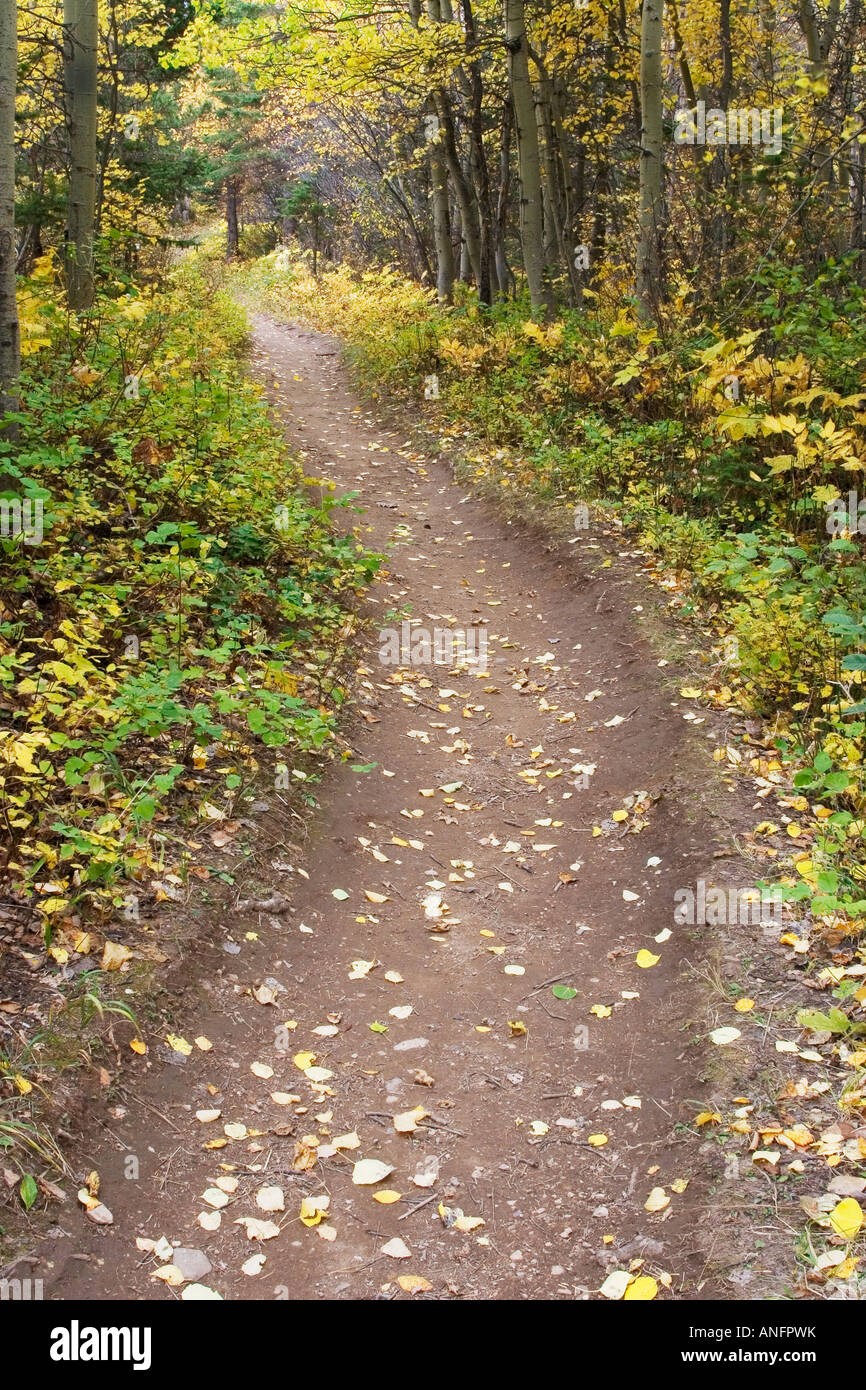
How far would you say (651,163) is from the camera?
31.6 feet

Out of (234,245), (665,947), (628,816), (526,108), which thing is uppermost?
(234,245)

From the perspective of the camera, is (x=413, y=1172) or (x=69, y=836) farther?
(x=69, y=836)

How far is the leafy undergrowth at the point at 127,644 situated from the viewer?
402cm

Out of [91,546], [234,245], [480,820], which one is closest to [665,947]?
[480,820]

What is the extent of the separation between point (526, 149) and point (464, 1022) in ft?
38.5

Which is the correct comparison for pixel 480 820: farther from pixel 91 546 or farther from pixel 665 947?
pixel 91 546

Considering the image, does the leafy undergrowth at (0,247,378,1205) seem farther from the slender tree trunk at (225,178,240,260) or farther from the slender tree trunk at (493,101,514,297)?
the slender tree trunk at (225,178,240,260)

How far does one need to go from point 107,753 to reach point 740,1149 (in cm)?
322

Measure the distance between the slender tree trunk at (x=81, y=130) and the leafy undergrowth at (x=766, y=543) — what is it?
491cm

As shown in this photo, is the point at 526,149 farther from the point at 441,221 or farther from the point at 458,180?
the point at 441,221

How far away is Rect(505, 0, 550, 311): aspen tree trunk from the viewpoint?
11500 mm

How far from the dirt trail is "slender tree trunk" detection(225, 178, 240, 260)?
105ft

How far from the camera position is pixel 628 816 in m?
5.58

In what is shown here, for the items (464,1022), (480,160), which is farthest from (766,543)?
(480,160)
